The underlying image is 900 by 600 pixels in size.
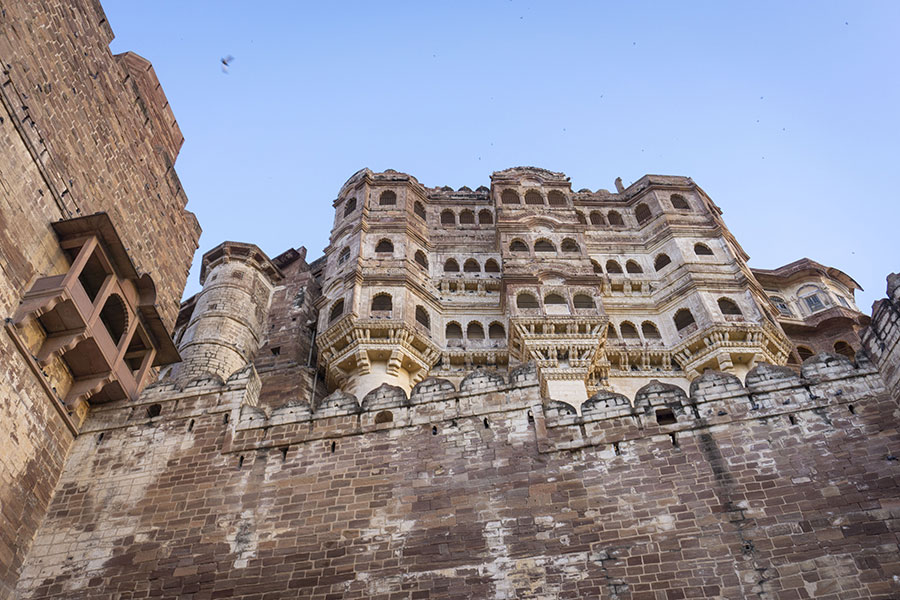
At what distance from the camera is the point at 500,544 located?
10.4 meters

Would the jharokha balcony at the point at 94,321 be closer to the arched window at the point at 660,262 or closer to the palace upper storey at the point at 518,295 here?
the palace upper storey at the point at 518,295

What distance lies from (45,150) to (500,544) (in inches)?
360

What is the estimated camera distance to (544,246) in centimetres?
2741

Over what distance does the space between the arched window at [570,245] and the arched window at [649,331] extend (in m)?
3.39

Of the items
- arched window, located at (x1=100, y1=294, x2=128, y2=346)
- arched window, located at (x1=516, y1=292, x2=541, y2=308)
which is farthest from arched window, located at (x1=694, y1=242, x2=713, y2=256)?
arched window, located at (x1=100, y1=294, x2=128, y2=346)

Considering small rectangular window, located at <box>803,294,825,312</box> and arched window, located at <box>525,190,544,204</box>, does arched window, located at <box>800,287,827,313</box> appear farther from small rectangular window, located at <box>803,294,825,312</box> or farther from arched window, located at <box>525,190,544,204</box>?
arched window, located at <box>525,190,544,204</box>

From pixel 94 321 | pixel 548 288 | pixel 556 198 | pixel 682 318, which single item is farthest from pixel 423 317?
pixel 94 321

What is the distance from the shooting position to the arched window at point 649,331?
25219 millimetres

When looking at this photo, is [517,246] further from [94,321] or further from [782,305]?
[94,321]

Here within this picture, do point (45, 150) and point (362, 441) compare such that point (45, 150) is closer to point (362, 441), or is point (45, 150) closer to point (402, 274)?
point (362, 441)

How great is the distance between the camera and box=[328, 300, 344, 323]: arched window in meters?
24.4

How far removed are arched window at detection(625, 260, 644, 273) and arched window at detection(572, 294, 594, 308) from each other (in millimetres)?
4061

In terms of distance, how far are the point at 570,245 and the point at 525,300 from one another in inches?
143

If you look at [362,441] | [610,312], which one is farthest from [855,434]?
[610,312]
